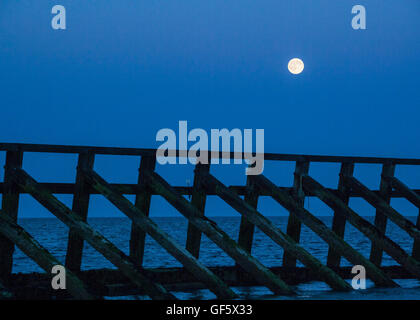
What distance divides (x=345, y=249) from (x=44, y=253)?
14.1ft

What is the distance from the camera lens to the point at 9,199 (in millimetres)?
8828

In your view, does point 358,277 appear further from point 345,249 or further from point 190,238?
point 190,238

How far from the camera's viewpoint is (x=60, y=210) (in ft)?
25.9

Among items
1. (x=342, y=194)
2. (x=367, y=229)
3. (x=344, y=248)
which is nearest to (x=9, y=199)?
(x=344, y=248)

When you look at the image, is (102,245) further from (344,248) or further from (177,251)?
(344,248)

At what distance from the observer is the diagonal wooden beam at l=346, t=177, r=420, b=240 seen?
1078 centimetres

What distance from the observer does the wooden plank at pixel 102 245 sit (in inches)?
286

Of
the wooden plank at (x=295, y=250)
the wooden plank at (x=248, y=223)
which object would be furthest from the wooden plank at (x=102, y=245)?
the wooden plank at (x=248, y=223)

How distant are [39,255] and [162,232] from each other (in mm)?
1555

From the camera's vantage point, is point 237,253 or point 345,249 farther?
point 345,249

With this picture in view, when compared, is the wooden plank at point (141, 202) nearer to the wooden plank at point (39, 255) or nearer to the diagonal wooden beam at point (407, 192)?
the wooden plank at point (39, 255)

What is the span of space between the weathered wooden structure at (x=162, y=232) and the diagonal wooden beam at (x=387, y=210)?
0.06ft

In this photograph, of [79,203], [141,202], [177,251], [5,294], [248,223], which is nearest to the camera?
[5,294]
